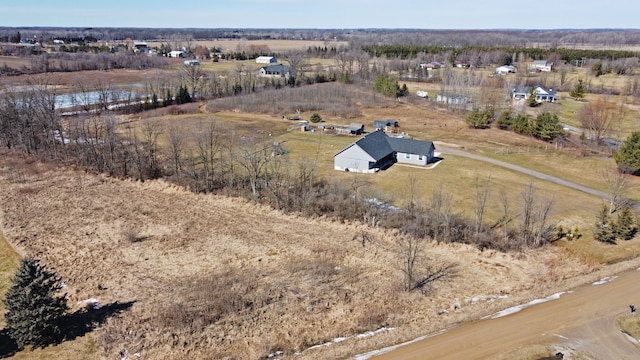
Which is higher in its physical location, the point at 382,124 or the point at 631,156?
the point at 382,124

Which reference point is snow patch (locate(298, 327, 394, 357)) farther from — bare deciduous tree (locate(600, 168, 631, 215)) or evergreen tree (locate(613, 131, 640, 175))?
evergreen tree (locate(613, 131, 640, 175))

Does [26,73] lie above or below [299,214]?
above

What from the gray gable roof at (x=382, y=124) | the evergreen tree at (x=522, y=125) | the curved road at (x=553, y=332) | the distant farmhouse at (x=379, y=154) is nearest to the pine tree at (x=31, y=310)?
the curved road at (x=553, y=332)

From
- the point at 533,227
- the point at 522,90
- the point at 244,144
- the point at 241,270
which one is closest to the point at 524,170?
the point at 533,227

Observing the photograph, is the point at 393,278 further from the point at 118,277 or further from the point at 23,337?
the point at 23,337

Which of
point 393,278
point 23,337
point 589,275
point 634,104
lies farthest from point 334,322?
point 634,104

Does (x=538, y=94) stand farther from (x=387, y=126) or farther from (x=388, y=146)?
(x=388, y=146)

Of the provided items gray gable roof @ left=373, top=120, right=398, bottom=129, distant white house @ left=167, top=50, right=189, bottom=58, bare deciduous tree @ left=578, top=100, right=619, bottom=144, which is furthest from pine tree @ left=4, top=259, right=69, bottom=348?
distant white house @ left=167, top=50, right=189, bottom=58
